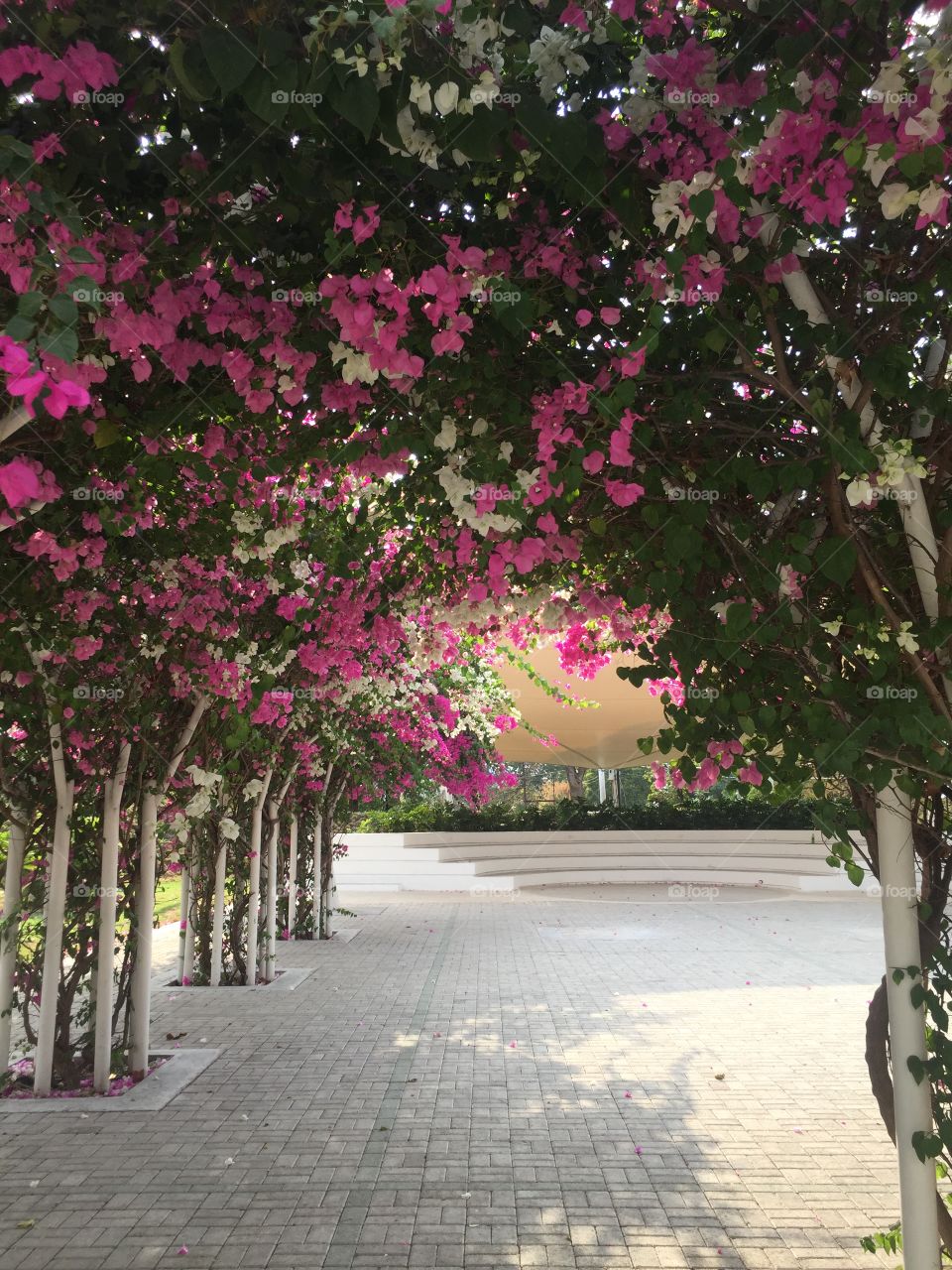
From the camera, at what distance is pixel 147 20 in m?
1.83

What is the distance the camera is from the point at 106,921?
5.03 meters

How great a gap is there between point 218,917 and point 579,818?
11.5 meters

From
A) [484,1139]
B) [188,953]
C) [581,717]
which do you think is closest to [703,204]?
[484,1139]

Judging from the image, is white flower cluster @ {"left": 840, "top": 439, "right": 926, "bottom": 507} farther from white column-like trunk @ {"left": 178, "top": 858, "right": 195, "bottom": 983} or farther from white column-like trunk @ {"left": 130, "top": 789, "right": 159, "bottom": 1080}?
white column-like trunk @ {"left": 178, "top": 858, "right": 195, "bottom": 983}

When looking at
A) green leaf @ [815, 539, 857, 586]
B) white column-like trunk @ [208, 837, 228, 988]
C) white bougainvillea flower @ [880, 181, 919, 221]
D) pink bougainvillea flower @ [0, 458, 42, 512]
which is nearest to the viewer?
pink bougainvillea flower @ [0, 458, 42, 512]

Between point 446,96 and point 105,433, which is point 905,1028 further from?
point 105,433

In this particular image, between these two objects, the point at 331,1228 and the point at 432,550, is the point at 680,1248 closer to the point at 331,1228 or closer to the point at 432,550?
the point at 331,1228

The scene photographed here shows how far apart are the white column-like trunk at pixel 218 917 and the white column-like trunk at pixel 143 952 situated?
2072 millimetres

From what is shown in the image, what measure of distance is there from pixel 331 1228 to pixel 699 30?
13.6ft

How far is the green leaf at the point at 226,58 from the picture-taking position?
1660 millimetres

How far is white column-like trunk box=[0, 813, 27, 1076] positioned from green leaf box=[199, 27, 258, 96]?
14.4ft

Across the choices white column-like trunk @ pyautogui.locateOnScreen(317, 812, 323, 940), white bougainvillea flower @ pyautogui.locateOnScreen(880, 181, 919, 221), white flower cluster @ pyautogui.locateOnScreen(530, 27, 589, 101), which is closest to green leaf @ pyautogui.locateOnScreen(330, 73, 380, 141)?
white flower cluster @ pyautogui.locateOnScreen(530, 27, 589, 101)

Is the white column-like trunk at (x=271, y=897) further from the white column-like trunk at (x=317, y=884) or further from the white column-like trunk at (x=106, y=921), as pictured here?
the white column-like trunk at (x=106, y=921)

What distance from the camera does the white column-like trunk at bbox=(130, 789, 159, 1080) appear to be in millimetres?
5281
